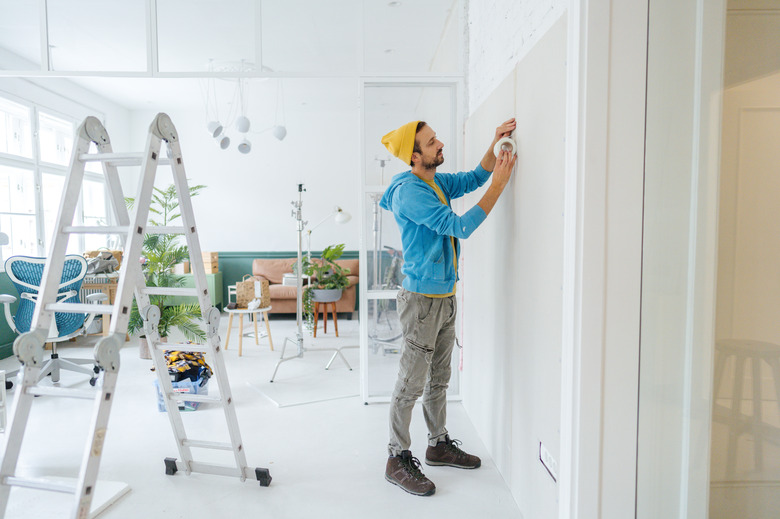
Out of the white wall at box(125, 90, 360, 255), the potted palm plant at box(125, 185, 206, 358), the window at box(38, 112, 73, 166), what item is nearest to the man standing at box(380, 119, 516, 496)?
the potted palm plant at box(125, 185, 206, 358)

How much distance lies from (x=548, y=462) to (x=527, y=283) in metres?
0.62

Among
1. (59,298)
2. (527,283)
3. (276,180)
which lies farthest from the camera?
(276,180)

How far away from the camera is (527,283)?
1.78 metres

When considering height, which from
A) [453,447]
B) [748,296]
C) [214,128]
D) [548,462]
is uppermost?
[214,128]

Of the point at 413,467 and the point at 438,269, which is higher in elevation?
the point at 438,269

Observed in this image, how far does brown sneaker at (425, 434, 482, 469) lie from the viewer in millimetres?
2236

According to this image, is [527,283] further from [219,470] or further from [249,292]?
[249,292]

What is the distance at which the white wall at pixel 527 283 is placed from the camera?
4.95 ft

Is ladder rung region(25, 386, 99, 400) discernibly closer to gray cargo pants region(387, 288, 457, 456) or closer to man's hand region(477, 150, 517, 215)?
gray cargo pants region(387, 288, 457, 456)

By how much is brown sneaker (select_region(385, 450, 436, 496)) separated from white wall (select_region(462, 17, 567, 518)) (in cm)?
36

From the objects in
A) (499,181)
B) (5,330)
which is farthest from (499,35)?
(5,330)

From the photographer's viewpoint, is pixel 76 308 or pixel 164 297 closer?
pixel 76 308

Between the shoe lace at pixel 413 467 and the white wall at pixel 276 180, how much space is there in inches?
200

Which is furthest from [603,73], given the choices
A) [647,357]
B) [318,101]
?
[318,101]
